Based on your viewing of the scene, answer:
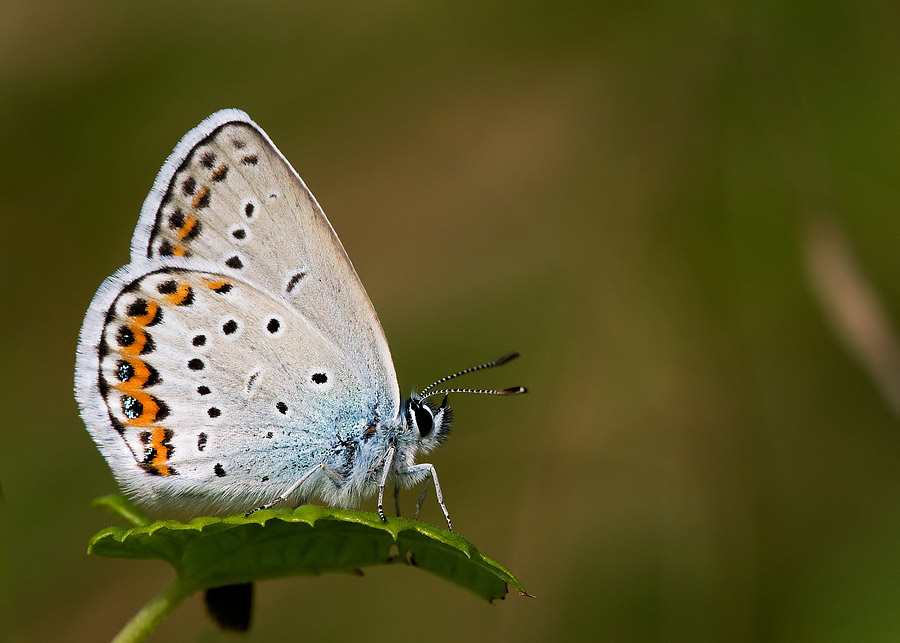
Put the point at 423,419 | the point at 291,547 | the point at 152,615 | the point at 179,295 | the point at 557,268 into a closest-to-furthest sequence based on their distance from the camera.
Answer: the point at 152,615 < the point at 291,547 < the point at 179,295 < the point at 423,419 < the point at 557,268

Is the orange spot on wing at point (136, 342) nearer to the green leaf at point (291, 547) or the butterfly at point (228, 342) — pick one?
the butterfly at point (228, 342)

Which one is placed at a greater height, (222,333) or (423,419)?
(222,333)

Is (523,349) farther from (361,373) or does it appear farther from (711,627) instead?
(361,373)

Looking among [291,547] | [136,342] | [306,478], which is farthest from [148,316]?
[291,547]

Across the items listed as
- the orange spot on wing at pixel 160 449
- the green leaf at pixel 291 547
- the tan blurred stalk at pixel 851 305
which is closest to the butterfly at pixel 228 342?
the orange spot on wing at pixel 160 449

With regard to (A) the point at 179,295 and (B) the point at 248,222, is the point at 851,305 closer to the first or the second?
(B) the point at 248,222

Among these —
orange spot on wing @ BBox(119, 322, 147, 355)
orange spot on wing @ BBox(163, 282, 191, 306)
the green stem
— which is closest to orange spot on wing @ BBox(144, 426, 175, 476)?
orange spot on wing @ BBox(119, 322, 147, 355)

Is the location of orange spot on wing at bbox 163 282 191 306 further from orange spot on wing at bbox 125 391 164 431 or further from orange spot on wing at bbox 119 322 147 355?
orange spot on wing at bbox 125 391 164 431
